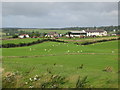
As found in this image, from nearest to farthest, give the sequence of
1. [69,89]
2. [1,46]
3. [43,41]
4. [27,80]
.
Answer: [69,89]
[27,80]
[1,46]
[43,41]

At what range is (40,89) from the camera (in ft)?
33.9

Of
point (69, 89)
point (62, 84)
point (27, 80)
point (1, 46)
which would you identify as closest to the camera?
point (69, 89)

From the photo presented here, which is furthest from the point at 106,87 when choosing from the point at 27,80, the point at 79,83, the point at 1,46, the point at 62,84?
the point at 1,46

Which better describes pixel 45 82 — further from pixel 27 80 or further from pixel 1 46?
pixel 1 46

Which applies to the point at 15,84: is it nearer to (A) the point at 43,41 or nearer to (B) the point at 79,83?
(B) the point at 79,83

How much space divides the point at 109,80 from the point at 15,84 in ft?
18.2

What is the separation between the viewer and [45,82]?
11.1 meters

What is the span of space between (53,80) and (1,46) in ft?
143

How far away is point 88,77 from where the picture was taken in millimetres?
12281

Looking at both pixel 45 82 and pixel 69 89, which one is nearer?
pixel 69 89

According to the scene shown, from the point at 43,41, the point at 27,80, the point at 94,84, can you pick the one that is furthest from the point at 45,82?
the point at 43,41

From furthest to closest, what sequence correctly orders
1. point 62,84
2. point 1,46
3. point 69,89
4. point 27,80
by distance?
point 1,46 < point 27,80 < point 62,84 < point 69,89

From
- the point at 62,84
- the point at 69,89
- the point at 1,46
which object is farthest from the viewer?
the point at 1,46

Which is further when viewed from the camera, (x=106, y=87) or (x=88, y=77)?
(x=88, y=77)
